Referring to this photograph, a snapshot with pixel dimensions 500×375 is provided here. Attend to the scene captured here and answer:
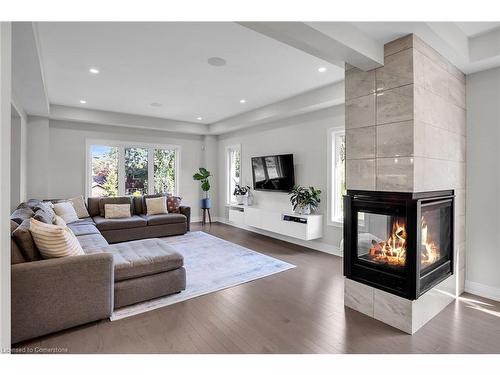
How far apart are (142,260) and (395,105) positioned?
2.81m

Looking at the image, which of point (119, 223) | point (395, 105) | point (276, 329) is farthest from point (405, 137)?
point (119, 223)

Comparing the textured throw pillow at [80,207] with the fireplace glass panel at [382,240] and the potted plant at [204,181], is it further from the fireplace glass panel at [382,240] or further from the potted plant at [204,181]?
the fireplace glass panel at [382,240]

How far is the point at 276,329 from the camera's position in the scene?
2266 mm

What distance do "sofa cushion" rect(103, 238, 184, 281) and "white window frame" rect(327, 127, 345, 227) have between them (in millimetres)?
2755

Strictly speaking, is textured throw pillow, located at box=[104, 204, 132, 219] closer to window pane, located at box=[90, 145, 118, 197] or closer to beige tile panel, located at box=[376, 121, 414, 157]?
window pane, located at box=[90, 145, 118, 197]

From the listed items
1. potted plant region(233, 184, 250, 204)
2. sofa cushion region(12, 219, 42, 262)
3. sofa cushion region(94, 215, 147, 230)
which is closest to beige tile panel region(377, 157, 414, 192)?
sofa cushion region(12, 219, 42, 262)

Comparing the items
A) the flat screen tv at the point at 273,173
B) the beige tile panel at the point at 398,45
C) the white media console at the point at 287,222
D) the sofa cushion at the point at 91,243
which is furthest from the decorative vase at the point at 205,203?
the beige tile panel at the point at 398,45

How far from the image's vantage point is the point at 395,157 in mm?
2287

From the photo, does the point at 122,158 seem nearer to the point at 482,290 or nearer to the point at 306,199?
the point at 306,199

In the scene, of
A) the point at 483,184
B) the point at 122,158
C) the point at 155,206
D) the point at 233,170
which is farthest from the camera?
the point at 233,170

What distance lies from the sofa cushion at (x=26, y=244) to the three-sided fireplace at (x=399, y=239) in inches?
109

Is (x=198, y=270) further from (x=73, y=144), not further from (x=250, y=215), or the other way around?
(x=73, y=144)

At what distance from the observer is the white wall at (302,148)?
464cm

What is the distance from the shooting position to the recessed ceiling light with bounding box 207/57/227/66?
10.7ft
